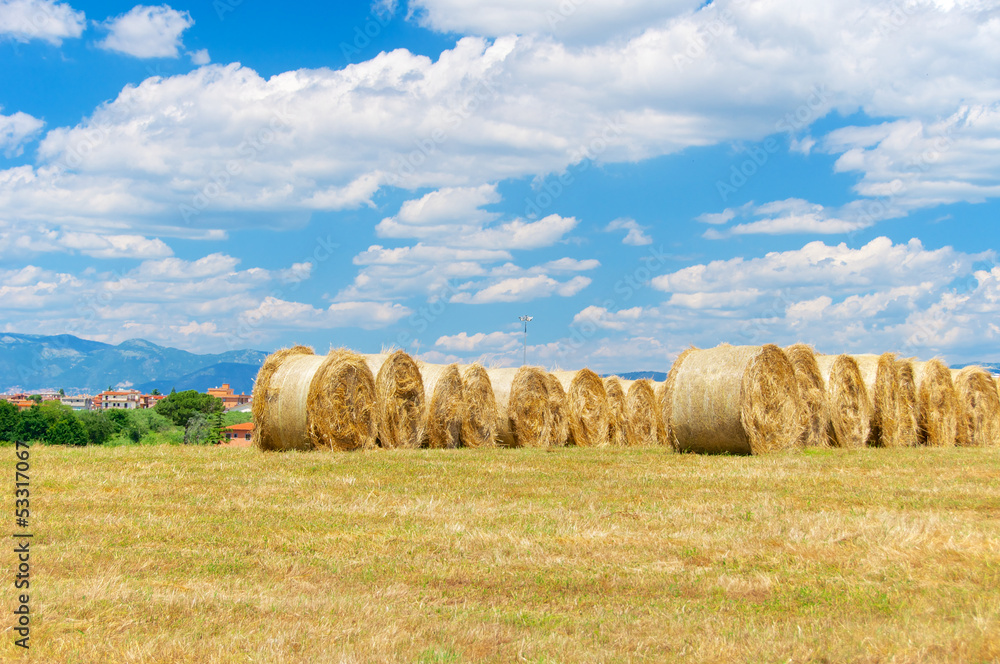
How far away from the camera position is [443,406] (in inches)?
798

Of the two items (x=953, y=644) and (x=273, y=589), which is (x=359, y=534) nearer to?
(x=273, y=589)

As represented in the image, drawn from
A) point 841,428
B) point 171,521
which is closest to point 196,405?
point 841,428

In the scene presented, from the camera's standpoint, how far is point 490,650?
4.96 metres

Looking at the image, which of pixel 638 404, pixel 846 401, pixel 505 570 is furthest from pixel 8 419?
pixel 505 570

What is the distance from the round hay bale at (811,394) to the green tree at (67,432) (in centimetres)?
5362

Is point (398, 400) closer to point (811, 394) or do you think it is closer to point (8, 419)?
point (811, 394)

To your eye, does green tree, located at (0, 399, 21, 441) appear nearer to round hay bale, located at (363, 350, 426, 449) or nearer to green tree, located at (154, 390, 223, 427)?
green tree, located at (154, 390, 223, 427)

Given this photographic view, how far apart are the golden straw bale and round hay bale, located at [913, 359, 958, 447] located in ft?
52.6

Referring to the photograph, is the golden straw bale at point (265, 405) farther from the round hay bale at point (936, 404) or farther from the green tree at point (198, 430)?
the green tree at point (198, 430)

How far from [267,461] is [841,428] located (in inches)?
514

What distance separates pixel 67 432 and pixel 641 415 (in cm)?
5198

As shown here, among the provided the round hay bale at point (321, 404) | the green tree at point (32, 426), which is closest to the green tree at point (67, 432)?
the green tree at point (32, 426)

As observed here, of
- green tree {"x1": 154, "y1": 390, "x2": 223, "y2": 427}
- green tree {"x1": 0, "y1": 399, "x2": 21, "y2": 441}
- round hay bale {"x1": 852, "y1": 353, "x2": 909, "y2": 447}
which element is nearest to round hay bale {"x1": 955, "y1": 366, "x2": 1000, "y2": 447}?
round hay bale {"x1": 852, "y1": 353, "x2": 909, "y2": 447}

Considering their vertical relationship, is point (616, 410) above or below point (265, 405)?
below
